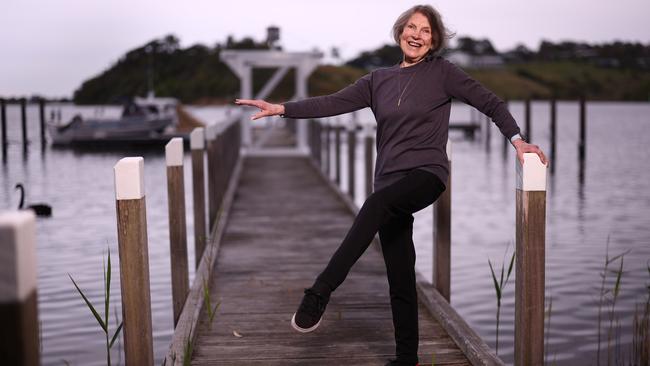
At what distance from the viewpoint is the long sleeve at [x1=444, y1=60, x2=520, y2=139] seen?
3.51 metres

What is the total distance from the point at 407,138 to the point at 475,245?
898cm

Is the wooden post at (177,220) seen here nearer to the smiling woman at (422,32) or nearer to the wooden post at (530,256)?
the smiling woman at (422,32)

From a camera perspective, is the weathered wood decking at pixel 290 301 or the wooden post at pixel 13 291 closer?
the wooden post at pixel 13 291

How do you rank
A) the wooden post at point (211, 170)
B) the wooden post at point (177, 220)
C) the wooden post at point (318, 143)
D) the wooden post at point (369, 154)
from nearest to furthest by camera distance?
the wooden post at point (177, 220) → the wooden post at point (211, 170) → the wooden post at point (369, 154) → the wooden post at point (318, 143)

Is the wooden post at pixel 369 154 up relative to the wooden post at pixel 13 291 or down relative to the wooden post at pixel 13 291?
down

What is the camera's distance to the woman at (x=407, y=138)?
3.42 m

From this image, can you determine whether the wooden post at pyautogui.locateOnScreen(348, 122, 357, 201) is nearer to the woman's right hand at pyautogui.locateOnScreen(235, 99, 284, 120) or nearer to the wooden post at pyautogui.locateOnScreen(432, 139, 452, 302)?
the wooden post at pyautogui.locateOnScreen(432, 139, 452, 302)

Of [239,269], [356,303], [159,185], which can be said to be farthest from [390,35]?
[159,185]

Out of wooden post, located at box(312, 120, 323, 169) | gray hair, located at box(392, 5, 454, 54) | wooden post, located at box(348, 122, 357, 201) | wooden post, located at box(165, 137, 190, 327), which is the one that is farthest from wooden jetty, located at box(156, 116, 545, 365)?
wooden post, located at box(312, 120, 323, 169)

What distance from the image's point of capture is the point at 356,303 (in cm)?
559

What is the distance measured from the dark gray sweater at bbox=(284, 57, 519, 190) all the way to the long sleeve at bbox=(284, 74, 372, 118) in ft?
0.49

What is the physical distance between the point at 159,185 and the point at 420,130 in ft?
66.0

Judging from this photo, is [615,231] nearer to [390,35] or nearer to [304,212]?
[304,212]

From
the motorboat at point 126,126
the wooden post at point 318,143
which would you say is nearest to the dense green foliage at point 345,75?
the motorboat at point 126,126
